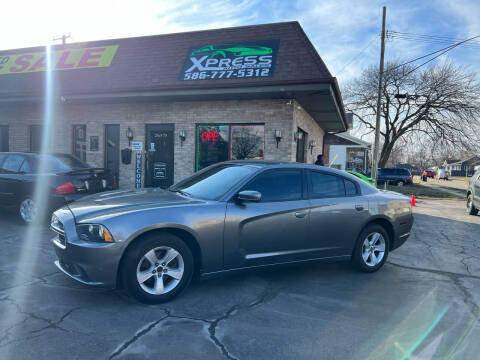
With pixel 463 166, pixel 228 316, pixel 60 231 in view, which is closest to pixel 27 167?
pixel 60 231

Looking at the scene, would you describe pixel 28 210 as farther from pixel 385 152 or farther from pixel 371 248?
pixel 385 152

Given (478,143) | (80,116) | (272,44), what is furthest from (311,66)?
(478,143)

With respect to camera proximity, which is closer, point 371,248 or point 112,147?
point 371,248

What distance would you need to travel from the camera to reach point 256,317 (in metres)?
3.20

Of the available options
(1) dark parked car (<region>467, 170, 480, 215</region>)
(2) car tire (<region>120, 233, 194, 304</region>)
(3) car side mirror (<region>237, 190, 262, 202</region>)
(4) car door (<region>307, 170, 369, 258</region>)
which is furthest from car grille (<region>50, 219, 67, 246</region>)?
(1) dark parked car (<region>467, 170, 480, 215</region>)

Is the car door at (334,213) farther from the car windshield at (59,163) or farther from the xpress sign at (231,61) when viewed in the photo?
the xpress sign at (231,61)

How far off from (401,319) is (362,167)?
35.5 meters

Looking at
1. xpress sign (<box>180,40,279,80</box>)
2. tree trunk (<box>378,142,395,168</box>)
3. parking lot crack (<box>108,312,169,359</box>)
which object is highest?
xpress sign (<box>180,40,279,80</box>)

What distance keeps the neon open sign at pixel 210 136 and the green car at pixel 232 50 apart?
2.34 m

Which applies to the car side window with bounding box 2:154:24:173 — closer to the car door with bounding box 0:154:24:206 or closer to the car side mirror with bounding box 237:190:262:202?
the car door with bounding box 0:154:24:206

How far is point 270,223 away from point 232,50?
7.73 meters

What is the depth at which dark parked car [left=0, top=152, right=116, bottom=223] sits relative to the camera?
638 cm

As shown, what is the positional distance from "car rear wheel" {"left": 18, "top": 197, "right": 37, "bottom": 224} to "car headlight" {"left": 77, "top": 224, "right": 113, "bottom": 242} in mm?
4112

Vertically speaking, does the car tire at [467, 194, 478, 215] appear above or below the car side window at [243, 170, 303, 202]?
below
